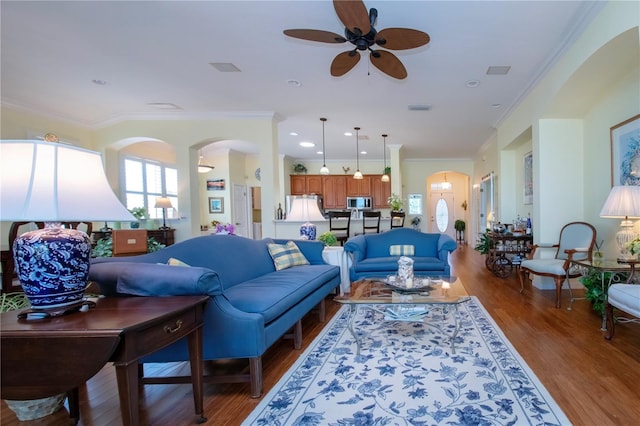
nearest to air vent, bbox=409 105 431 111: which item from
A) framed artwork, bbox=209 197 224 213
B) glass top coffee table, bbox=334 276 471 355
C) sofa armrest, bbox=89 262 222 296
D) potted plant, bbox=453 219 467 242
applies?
glass top coffee table, bbox=334 276 471 355

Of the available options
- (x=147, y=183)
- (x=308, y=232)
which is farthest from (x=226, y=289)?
(x=147, y=183)

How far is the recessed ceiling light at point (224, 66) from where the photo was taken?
3.66 metres

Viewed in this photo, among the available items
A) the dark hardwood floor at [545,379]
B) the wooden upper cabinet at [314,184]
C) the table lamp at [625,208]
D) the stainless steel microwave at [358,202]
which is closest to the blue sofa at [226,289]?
the dark hardwood floor at [545,379]

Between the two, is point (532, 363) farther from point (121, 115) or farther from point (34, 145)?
point (121, 115)

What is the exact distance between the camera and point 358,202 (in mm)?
9641

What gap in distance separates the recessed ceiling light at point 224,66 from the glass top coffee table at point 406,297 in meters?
2.89

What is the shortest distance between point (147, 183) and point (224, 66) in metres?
4.52

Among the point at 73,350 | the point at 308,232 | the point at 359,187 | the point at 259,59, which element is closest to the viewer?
the point at 73,350

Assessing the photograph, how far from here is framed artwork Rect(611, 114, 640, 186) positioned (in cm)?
323

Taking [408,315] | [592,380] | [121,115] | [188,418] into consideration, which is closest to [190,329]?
[188,418]

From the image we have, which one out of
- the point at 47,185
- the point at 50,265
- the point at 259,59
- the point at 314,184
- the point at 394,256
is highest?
the point at 259,59

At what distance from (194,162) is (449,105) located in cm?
446

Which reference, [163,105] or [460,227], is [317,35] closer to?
[163,105]

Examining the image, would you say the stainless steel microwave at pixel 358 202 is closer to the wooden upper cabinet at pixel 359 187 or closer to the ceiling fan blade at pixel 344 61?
the wooden upper cabinet at pixel 359 187
